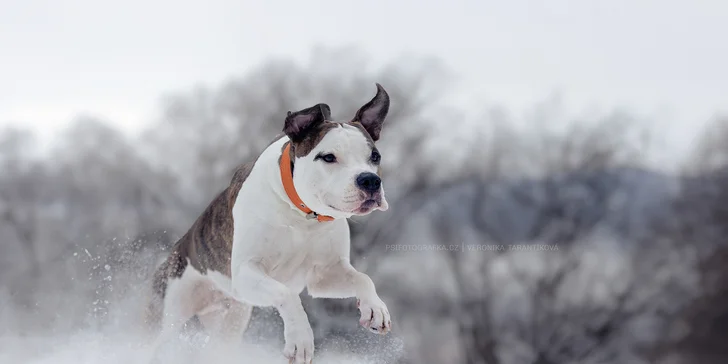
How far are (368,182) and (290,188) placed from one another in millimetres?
673

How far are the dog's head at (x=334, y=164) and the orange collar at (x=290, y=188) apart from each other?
0.20 feet

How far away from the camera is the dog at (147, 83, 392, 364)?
3727 mm

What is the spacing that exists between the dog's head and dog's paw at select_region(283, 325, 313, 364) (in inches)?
25.6

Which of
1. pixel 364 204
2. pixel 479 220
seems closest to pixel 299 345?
pixel 364 204

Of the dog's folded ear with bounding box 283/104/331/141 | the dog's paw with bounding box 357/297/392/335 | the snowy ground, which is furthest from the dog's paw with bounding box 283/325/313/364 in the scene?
the snowy ground

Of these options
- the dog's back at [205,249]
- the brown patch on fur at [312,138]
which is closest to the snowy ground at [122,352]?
the dog's back at [205,249]

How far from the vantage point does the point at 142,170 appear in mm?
15211

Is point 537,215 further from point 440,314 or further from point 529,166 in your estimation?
point 440,314

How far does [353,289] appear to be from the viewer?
164 inches

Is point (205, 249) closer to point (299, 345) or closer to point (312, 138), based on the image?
point (312, 138)

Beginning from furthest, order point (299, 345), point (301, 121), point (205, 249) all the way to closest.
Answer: point (205, 249), point (301, 121), point (299, 345)

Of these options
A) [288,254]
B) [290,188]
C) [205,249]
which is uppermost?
[290,188]

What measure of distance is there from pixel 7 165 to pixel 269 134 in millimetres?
5972

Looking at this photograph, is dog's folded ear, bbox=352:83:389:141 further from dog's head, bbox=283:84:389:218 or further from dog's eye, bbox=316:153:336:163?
dog's eye, bbox=316:153:336:163
